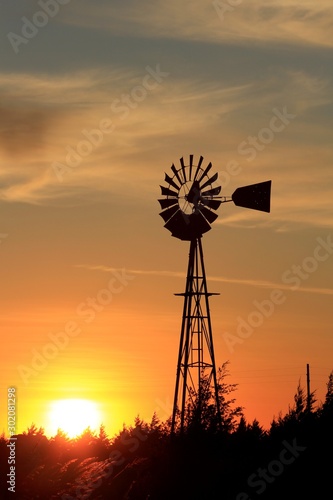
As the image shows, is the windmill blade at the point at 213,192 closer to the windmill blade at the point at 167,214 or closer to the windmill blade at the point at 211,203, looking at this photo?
the windmill blade at the point at 211,203

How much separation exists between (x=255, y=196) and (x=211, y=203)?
2102 millimetres

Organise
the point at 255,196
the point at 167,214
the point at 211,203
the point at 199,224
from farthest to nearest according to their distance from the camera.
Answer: the point at 167,214 < the point at 211,203 < the point at 199,224 < the point at 255,196

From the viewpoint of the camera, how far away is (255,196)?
5031 cm

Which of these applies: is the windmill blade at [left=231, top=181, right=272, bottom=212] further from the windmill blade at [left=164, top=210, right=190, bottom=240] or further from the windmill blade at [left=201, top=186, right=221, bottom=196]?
the windmill blade at [left=164, top=210, right=190, bottom=240]

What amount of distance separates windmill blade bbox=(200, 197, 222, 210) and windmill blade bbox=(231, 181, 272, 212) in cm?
82

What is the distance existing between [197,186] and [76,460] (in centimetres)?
1315

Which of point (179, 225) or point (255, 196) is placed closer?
point (255, 196)

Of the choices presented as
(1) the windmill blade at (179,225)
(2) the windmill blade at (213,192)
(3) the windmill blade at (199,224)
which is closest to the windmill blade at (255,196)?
(2) the windmill blade at (213,192)

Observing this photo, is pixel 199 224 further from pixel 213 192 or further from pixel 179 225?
pixel 213 192

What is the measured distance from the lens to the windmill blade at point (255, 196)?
50062 mm

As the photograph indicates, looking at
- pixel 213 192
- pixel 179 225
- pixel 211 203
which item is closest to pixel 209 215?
pixel 211 203

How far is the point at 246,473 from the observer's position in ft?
119

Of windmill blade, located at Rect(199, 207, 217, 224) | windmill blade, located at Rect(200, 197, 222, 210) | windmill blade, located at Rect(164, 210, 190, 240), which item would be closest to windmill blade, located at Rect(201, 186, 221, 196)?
windmill blade, located at Rect(200, 197, 222, 210)

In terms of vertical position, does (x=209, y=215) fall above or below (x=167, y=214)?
below
